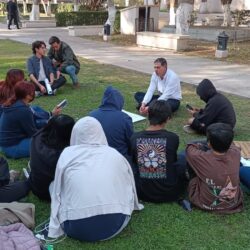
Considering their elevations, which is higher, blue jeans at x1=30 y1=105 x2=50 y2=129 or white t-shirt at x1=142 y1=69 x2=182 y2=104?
white t-shirt at x1=142 y1=69 x2=182 y2=104

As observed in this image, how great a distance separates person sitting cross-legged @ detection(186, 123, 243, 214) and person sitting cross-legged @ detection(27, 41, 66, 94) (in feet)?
15.7

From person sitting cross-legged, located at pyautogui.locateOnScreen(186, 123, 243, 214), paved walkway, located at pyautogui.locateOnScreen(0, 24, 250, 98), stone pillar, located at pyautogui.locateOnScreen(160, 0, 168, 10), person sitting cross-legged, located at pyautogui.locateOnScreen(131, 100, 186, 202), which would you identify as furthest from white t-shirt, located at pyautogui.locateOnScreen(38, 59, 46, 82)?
stone pillar, located at pyautogui.locateOnScreen(160, 0, 168, 10)

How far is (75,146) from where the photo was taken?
3.46 meters

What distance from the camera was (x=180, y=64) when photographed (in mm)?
A: 12445

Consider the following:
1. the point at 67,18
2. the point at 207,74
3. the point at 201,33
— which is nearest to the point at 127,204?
the point at 207,74

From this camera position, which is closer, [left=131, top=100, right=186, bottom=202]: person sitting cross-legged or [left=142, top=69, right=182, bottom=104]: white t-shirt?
[left=131, top=100, right=186, bottom=202]: person sitting cross-legged

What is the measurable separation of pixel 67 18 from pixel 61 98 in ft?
62.0

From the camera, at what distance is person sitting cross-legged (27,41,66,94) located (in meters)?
8.07

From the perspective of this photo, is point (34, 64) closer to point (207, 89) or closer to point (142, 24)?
point (207, 89)

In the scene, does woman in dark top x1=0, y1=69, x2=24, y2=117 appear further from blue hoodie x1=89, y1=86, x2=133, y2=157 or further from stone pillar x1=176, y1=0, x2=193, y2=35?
stone pillar x1=176, y1=0, x2=193, y2=35

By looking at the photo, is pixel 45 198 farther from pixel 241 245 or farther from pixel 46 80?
pixel 46 80

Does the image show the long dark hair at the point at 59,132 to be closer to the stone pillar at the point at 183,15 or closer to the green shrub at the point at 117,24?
the stone pillar at the point at 183,15

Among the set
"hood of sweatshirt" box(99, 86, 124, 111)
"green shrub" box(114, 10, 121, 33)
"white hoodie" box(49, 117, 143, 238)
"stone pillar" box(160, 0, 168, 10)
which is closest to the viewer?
"white hoodie" box(49, 117, 143, 238)

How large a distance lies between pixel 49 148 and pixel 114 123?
821 mm
